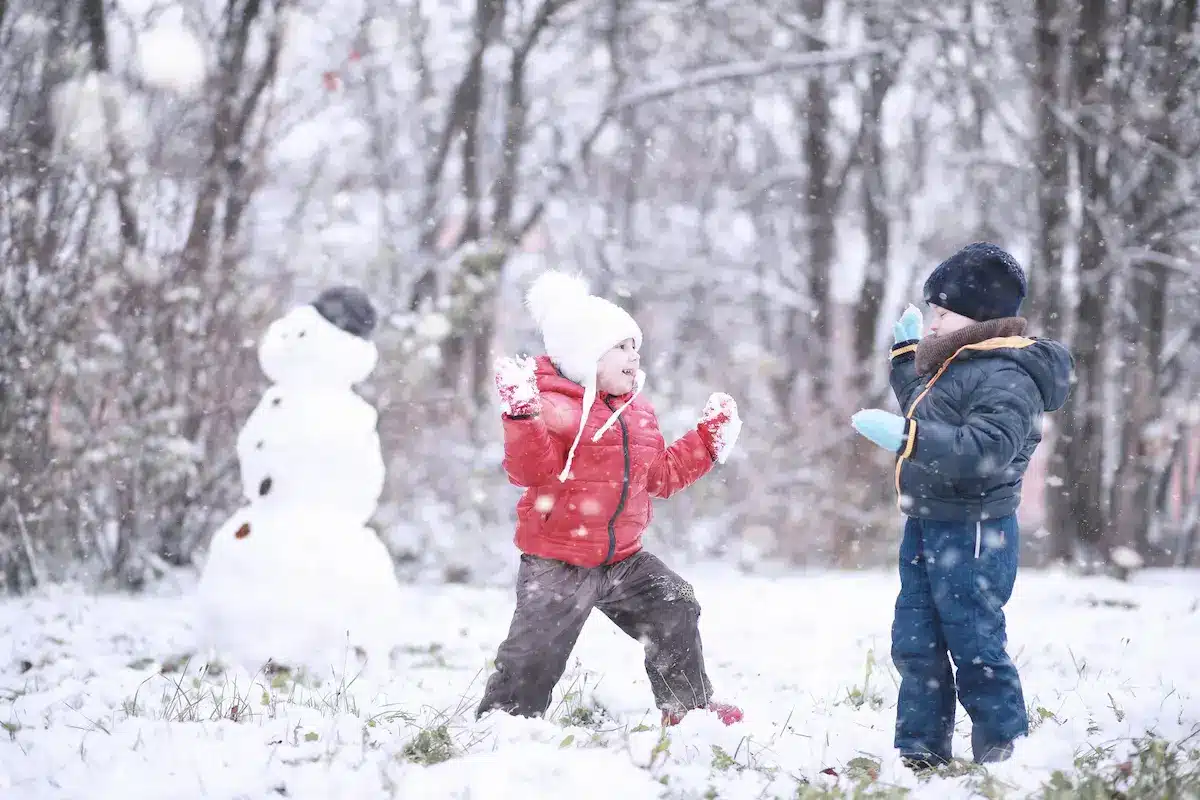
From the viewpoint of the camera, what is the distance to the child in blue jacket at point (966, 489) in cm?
289

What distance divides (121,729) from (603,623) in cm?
355

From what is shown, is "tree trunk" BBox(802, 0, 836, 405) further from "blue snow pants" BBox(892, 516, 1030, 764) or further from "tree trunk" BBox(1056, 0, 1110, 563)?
"blue snow pants" BBox(892, 516, 1030, 764)

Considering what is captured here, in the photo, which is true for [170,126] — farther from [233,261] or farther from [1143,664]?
[1143,664]

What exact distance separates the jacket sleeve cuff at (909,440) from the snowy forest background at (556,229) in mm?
5399

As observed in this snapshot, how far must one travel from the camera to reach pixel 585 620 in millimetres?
3422

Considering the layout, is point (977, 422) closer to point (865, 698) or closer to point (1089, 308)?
point (865, 698)

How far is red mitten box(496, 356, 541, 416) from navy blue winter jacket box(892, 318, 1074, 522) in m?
1.12

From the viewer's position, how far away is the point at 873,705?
3.95m

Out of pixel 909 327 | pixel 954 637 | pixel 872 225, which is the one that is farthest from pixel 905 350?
pixel 872 225

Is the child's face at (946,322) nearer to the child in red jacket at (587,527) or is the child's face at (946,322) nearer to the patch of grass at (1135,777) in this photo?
the child in red jacket at (587,527)

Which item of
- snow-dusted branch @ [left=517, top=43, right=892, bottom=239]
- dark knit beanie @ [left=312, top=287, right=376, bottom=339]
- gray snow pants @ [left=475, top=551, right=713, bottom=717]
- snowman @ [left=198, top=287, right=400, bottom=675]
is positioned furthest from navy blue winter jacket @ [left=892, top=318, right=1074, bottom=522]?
snow-dusted branch @ [left=517, top=43, right=892, bottom=239]

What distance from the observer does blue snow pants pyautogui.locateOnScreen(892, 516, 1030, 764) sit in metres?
2.99

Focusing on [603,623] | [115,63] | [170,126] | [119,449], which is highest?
[115,63]

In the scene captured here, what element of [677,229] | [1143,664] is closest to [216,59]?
[677,229]
